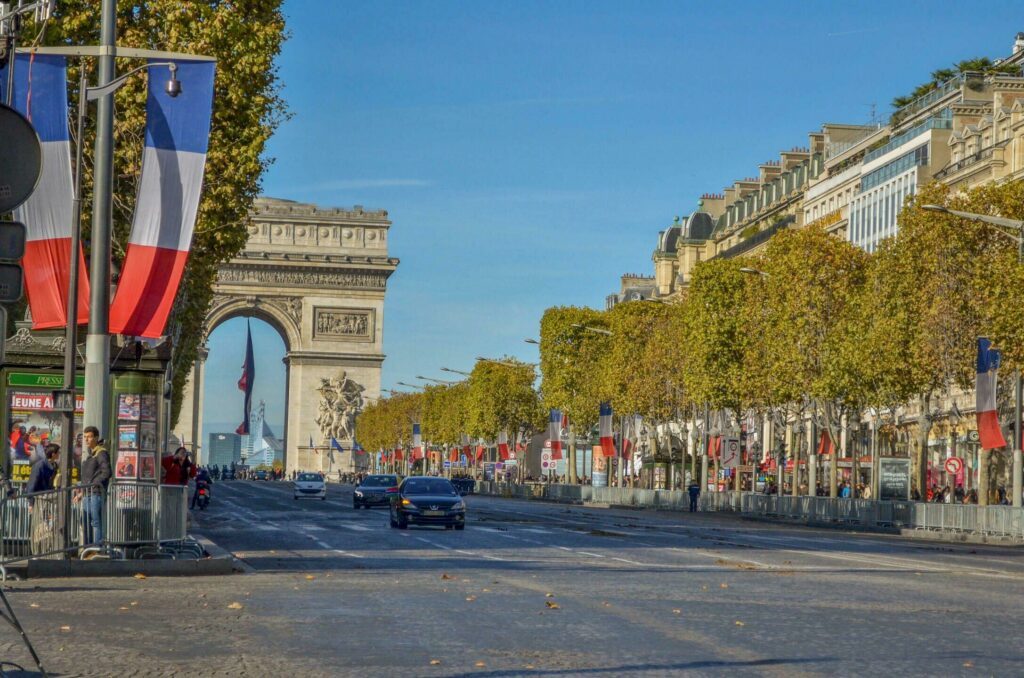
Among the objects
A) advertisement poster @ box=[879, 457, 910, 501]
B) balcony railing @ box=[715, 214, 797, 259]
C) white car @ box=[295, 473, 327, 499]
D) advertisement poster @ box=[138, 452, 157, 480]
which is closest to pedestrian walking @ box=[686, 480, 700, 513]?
white car @ box=[295, 473, 327, 499]

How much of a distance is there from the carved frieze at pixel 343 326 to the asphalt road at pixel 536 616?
103215 mm

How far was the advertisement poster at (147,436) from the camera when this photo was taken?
26344 millimetres

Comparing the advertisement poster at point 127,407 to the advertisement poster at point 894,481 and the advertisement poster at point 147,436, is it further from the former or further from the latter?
the advertisement poster at point 894,481

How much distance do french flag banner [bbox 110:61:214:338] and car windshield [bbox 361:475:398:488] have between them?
4176 centimetres

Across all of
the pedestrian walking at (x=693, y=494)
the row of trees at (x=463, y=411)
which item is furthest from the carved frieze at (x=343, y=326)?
the pedestrian walking at (x=693, y=494)

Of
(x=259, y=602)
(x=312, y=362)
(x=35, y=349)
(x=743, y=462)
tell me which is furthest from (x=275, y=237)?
(x=259, y=602)

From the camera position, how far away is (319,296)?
134 m

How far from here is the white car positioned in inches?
3137

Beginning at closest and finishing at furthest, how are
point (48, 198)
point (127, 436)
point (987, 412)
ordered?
1. point (48, 198)
2. point (127, 436)
3. point (987, 412)

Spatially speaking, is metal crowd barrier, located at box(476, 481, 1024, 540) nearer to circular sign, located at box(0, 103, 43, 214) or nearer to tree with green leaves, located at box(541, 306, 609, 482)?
tree with green leaves, located at box(541, 306, 609, 482)

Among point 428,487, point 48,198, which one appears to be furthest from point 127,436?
point 428,487

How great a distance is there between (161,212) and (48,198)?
152 cm

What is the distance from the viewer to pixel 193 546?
26.8 meters

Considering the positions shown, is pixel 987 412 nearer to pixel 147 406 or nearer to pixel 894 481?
pixel 894 481
